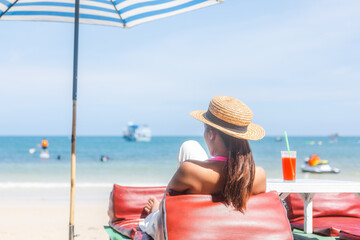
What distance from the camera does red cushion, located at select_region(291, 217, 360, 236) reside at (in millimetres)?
2963

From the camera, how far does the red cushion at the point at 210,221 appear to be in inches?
72.7

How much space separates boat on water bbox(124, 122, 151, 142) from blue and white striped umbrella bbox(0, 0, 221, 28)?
48.8 meters

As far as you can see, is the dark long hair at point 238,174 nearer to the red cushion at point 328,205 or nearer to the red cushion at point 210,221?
the red cushion at point 210,221

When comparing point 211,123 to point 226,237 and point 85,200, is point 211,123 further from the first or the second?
point 85,200

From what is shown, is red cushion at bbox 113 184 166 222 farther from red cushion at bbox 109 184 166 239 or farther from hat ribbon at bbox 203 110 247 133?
hat ribbon at bbox 203 110 247 133

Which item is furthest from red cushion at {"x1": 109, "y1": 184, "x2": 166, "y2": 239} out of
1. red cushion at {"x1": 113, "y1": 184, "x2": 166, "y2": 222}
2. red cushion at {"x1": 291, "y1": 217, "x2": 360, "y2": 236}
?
red cushion at {"x1": 291, "y1": 217, "x2": 360, "y2": 236}

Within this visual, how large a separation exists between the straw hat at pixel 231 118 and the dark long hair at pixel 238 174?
0.16ft

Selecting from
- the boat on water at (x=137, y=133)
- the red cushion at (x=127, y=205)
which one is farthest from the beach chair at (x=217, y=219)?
the boat on water at (x=137, y=133)

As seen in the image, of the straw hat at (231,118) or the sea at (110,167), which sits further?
the sea at (110,167)

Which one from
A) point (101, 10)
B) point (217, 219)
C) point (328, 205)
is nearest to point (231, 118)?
point (217, 219)

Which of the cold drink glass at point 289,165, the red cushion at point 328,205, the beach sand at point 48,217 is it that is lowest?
the beach sand at point 48,217

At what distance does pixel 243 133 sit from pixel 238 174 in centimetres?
19

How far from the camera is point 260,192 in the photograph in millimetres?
1995

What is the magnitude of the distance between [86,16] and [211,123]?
167 centimetres
